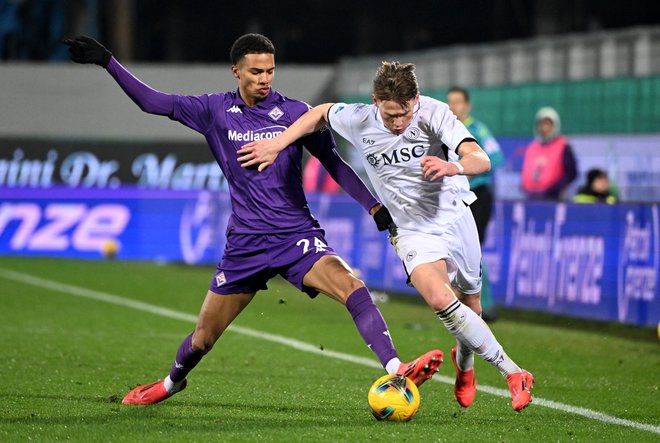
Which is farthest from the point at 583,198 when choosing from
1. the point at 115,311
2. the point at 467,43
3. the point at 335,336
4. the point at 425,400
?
the point at 467,43

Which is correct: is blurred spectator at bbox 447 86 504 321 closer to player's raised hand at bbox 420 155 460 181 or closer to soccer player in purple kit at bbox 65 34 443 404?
soccer player in purple kit at bbox 65 34 443 404

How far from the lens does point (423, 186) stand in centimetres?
723

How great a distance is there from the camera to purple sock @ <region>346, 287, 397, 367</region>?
690 cm

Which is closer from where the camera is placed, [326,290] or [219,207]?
[326,290]

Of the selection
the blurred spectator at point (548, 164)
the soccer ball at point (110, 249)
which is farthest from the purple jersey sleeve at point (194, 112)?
the soccer ball at point (110, 249)

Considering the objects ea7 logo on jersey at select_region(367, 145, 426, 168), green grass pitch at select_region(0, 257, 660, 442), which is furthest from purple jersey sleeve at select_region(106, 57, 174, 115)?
green grass pitch at select_region(0, 257, 660, 442)

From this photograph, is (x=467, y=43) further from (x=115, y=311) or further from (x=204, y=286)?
(x=115, y=311)

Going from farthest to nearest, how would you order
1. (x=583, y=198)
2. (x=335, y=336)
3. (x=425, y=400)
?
(x=583, y=198)
(x=335, y=336)
(x=425, y=400)

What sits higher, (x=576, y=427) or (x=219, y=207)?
(x=576, y=427)

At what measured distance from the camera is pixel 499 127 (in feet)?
66.3

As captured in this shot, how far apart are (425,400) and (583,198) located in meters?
7.34

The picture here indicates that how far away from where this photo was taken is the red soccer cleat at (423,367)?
6.73 m

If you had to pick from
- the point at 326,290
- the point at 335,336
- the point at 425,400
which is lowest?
the point at 335,336

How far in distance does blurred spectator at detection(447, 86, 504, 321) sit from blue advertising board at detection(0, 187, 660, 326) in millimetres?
949
